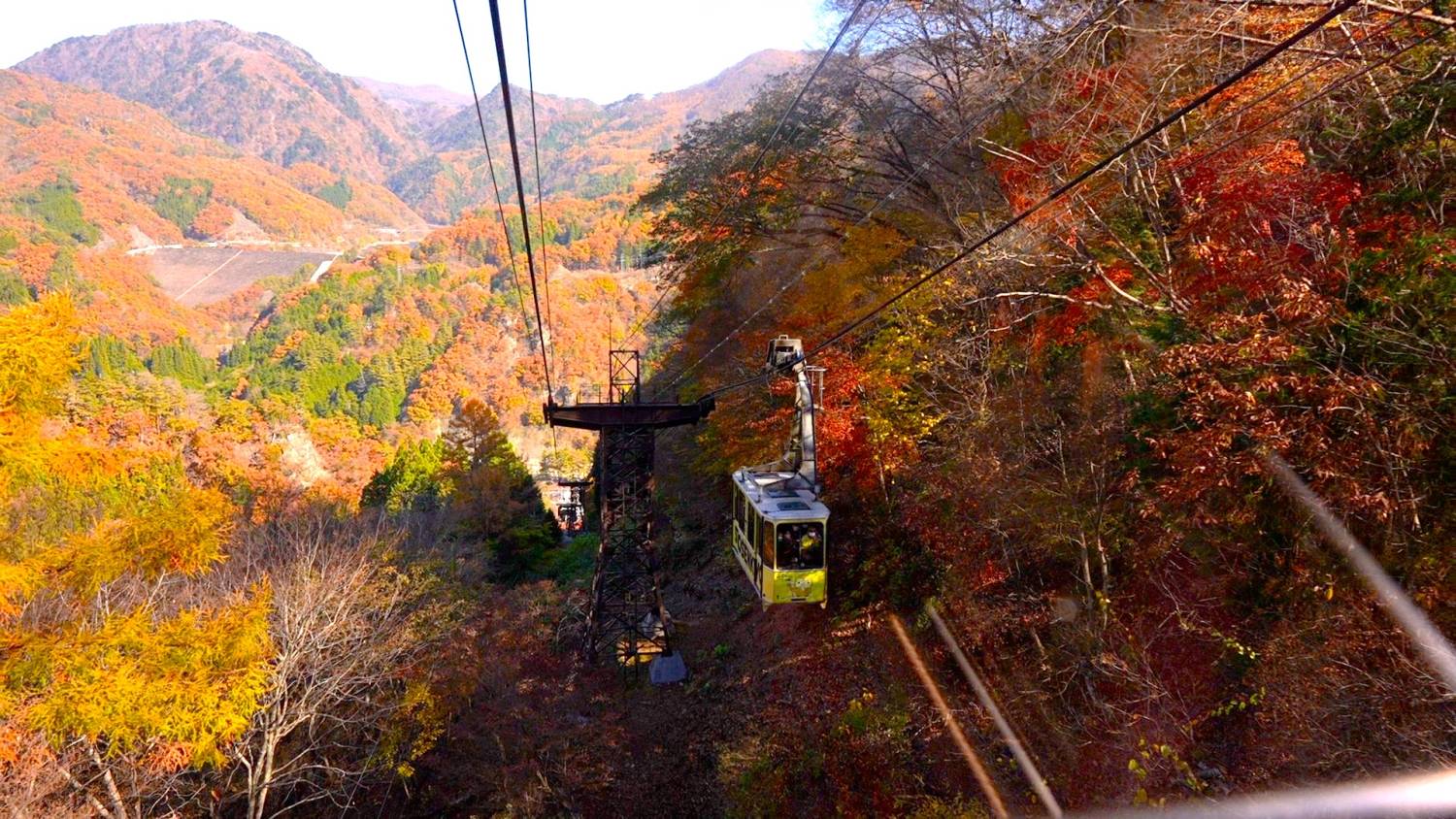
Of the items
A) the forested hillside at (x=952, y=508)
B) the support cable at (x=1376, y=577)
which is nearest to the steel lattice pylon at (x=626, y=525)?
the forested hillside at (x=952, y=508)

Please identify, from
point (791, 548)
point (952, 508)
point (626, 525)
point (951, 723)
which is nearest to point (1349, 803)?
point (951, 723)

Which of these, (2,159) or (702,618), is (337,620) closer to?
(702,618)

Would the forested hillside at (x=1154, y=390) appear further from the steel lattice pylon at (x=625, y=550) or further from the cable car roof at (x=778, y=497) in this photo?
the steel lattice pylon at (x=625, y=550)

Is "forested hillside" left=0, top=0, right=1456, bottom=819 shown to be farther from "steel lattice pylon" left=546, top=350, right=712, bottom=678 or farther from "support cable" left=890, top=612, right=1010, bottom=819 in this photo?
"steel lattice pylon" left=546, top=350, right=712, bottom=678

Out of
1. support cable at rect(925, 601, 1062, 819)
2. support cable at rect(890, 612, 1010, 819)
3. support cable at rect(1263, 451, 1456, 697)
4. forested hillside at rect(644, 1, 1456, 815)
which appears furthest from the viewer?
support cable at rect(890, 612, 1010, 819)

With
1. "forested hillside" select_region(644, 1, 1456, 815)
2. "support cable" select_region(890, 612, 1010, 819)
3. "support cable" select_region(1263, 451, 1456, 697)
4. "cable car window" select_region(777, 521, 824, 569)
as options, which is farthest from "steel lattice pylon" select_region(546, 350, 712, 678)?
"support cable" select_region(1263, 451, 1456, 697)

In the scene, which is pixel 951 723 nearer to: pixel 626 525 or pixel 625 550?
pixel 625 550

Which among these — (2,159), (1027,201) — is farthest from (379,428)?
(2,159)

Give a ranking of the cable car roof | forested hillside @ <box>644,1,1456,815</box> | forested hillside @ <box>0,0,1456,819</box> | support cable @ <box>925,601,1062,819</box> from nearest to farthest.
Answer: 1. forested hillside @ <box>644,1,1456,815</box>
2. forested hillside @ <box>0,0,1456,819</box>
3. support cable @ <box>925,601,1062,819</box>
4. the cable car roof
